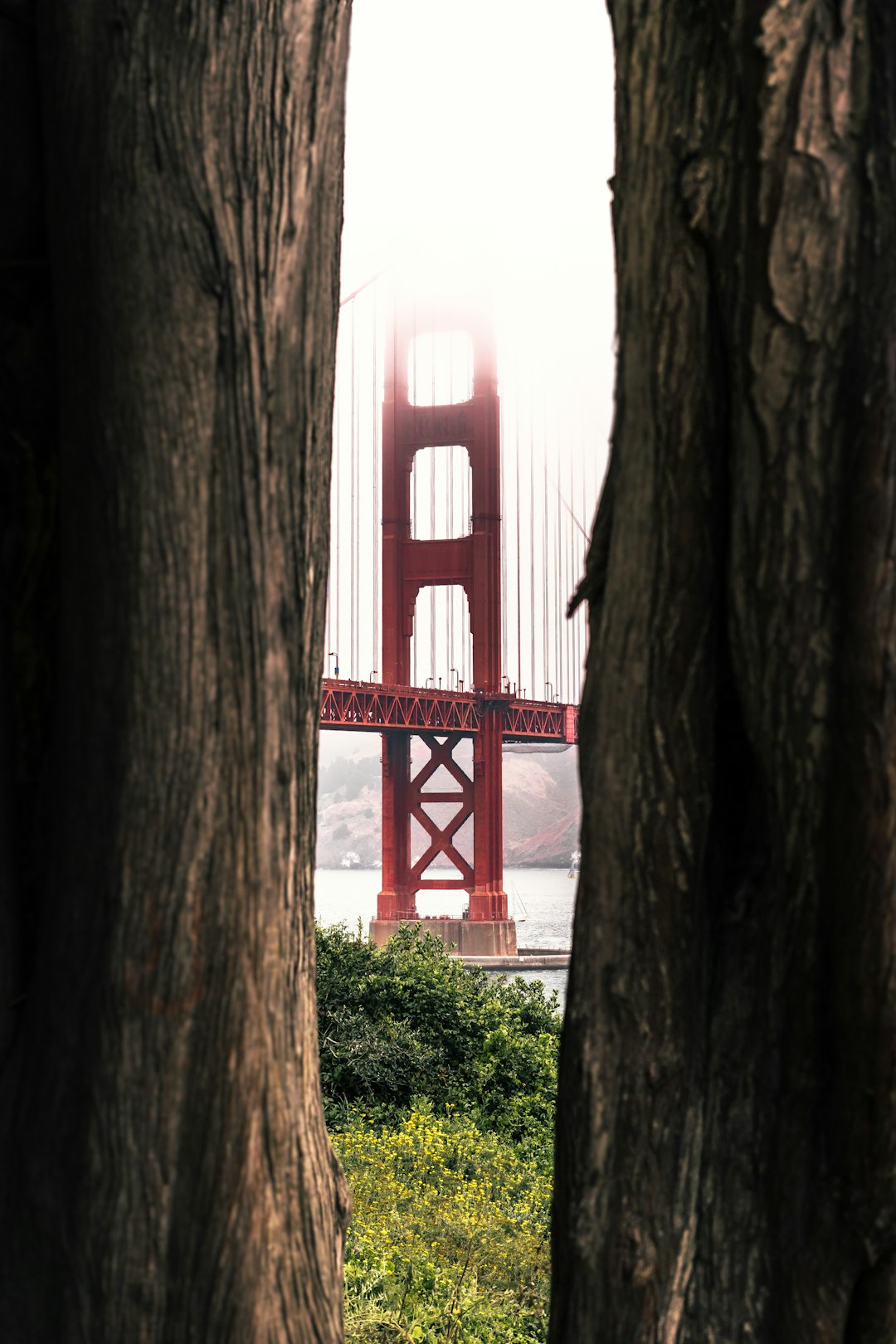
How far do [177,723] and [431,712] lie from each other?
23387mm

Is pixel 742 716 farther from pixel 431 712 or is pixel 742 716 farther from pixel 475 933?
pixel 475 933

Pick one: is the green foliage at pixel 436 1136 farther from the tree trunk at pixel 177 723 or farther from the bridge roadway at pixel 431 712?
the bridge roadway at pixel 431 712

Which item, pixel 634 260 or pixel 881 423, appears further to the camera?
pixel 634 260

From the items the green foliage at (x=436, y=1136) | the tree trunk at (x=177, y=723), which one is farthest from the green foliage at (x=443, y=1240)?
the tree trunk at (x=177, y=723)

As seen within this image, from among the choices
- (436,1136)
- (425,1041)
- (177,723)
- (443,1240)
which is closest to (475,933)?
(425,1041)

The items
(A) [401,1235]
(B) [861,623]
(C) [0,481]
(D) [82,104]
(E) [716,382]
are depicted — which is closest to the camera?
(B) [861,623]

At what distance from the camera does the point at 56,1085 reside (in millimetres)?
1248

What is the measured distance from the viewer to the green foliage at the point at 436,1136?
298 cm

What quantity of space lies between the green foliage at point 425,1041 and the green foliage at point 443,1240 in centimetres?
72

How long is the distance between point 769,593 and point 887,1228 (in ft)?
1.65

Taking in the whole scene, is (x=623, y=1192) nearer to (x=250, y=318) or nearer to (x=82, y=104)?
(x=250, y=318)

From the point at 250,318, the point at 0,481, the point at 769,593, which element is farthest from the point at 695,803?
the point at 0,481

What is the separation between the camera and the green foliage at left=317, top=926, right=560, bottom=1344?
2.98 m

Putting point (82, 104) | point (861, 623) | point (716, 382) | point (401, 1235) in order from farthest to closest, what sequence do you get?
point (401, 1235)
point (82, 104)
point (716, 382)
point (861, 623)
